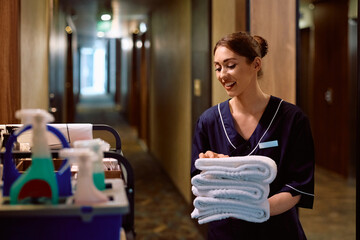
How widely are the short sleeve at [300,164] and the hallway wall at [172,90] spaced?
10.1 feet

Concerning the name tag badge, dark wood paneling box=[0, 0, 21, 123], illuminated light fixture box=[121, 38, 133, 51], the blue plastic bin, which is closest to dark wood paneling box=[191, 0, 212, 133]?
dark wood paneling box=[0, 0, 21, 123]

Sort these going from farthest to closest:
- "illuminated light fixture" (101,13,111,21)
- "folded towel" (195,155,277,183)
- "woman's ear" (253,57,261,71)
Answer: "illuminated light fixture" (101,13,111,21) → "woman's ear" (253,57,261,71) → "folded towel" (195,155,277,183)

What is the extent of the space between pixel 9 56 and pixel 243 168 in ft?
5.08

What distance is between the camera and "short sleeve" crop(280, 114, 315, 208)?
1780mm

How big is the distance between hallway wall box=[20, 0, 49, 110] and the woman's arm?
5.59ft

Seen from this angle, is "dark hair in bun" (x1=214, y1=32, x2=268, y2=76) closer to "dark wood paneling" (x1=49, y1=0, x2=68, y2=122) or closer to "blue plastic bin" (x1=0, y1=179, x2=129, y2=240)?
"blue plastic bin" (x1=0, y1=179, x2=129, y2=240)

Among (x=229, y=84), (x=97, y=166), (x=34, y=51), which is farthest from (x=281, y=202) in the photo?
(x=34, y=51)

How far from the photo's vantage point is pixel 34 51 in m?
3.56

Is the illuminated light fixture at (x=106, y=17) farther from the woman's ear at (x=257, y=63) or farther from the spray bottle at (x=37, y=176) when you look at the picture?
the spray bottle at (x=37, y=176)

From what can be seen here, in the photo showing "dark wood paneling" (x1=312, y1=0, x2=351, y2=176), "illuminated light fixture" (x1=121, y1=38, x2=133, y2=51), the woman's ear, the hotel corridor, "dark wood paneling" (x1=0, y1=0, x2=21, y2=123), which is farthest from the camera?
"illuminated light fixture" (x1=121, y1=38, x2=133, y2=51)

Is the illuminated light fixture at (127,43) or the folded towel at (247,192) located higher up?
the illuminated light fixture at (127,43)

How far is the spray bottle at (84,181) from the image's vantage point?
3.87 feet

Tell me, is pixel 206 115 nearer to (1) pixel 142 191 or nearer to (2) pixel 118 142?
(2) pixel 118 142

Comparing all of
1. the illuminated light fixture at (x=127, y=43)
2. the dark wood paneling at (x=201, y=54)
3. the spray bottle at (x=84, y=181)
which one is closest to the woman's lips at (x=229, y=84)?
the spray bottle at (x=84, y=181)
